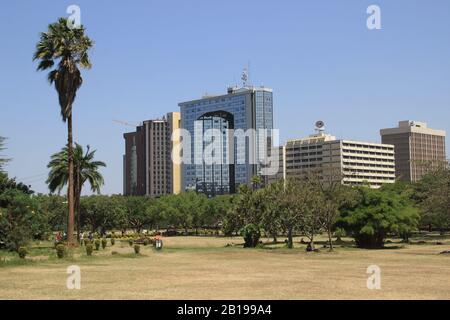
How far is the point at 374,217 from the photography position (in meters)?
61.3

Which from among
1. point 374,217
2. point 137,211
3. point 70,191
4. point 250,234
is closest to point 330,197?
point 374,217

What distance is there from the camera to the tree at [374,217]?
202ft

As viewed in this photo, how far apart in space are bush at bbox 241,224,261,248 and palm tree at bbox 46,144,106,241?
17.1 metres

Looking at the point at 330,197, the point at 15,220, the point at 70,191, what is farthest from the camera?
the point at 330,197

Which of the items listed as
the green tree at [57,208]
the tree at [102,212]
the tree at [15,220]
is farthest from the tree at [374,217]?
the green tree at [57,208]

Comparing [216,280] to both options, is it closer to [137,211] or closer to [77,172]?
[77,172]

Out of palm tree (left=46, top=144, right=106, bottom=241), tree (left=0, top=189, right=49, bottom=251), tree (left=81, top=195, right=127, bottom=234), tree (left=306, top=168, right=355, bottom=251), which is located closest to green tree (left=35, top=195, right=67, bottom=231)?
tree (left=81, top=195, right=127, bottom=234)

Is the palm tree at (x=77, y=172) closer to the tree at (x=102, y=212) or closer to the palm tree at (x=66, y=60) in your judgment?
the palm tree at (x=66, y=60)

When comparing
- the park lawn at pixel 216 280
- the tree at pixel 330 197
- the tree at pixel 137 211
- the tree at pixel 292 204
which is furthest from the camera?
the tree at pixel 137 211

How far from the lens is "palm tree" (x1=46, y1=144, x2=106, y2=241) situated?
Answer: 64294 mm

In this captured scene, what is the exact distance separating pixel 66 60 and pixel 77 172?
1592 cm

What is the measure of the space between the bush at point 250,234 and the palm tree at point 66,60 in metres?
19.6
